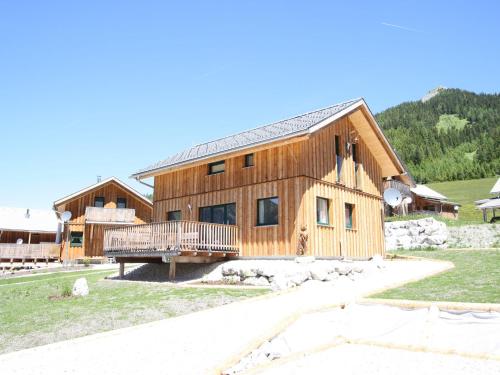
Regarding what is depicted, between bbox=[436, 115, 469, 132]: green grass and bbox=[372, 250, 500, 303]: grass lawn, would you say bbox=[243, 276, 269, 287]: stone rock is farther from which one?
bbox=[436, 115, 469, 132]: green grass

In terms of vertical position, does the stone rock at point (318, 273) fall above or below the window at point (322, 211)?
below

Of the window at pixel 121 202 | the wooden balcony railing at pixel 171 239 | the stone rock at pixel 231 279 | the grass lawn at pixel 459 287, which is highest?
the window at pixel 121 202

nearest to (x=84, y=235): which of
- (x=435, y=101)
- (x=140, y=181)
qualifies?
(x=140, y=181)

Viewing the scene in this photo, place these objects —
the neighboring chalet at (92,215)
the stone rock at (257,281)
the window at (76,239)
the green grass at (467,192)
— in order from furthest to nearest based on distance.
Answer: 1. the green grass at (467,192)
2. the window at (76,239)
3. the neighboring chalet at (92,215)
4. the stone rock at (257,281)

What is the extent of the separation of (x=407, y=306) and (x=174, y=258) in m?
10.5

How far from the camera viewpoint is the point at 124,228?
60.5 ft

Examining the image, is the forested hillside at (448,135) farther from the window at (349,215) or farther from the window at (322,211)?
the window at (322,211)

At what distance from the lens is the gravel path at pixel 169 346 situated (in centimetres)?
641

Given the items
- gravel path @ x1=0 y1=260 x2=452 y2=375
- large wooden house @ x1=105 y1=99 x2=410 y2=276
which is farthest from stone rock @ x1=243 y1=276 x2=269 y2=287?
gravel path @ x1=0 y1=260 x2=452 y2=375

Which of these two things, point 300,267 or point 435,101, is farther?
point 435,101

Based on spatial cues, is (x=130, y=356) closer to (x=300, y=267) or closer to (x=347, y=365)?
(x=347, y=365)

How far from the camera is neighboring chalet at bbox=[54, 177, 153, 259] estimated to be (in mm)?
36719

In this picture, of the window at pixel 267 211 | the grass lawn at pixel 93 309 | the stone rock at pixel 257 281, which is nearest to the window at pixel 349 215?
the window at pixel 267 211

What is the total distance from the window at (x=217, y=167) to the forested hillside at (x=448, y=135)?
75.3 metres
